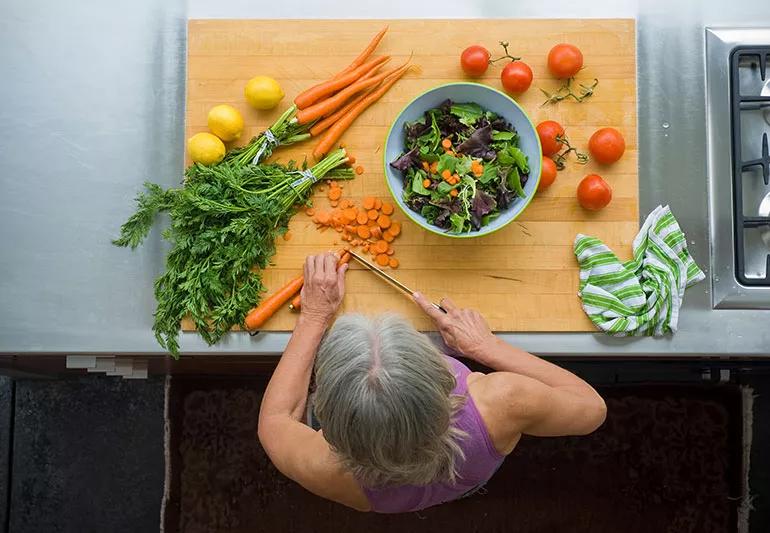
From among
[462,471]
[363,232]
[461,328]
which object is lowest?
[462,471]

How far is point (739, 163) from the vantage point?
1577mm

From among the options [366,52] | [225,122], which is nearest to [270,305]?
[225,122]

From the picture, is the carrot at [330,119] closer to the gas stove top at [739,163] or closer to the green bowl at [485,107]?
the green bowl at [485,107]

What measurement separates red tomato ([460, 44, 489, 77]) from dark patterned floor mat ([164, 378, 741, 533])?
1.23 m

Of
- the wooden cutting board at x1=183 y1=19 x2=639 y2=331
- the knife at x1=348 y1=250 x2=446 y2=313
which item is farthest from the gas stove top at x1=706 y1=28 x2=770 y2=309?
the knife at x1=348 y1=250 x2=446 y2=313

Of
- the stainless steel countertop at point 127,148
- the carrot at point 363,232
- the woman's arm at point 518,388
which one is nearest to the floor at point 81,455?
the stainless steel countertop at point 127,148

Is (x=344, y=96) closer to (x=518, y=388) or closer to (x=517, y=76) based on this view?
(x=517, y=76)

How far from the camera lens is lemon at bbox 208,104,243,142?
1.54m

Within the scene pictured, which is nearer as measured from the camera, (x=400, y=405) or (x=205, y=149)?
(x=400, y=405)

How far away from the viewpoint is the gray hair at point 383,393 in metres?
1.00

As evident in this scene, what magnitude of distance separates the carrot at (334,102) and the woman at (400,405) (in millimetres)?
331

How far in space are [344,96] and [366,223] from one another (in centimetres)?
30

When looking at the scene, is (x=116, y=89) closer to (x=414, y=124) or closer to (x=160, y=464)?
(x=414, y=124)

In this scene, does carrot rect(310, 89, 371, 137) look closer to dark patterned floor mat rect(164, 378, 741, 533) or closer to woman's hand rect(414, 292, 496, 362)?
woman's hand rect(414, 292, 496, 362)
